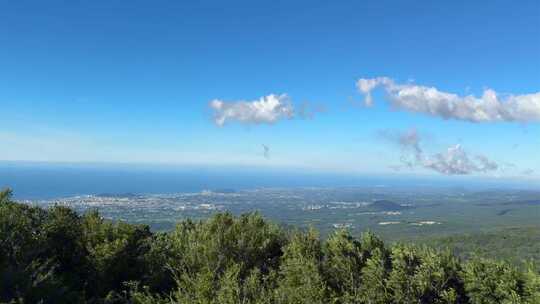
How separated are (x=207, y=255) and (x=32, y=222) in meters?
10.9

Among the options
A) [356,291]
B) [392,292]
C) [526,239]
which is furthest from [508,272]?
[526,239]

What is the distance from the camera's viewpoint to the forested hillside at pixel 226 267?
18.9m

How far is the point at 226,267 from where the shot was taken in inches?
932

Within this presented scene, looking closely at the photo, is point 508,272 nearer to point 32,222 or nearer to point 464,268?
point 464,268

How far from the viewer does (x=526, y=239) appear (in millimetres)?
114000

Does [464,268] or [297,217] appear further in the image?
[297,217]

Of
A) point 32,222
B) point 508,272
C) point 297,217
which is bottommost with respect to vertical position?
point 297,217

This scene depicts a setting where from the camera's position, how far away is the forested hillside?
62.0 feet

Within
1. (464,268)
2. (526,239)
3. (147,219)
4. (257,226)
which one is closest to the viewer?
(464,268)

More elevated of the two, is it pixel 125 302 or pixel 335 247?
pixel 335 247

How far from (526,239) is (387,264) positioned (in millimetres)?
110483

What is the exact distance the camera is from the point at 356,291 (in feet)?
73.2

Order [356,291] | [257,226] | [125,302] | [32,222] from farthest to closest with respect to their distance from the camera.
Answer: [257,226], [32,222], [356,291], [125,302]

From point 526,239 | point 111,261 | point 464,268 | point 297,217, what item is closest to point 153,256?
point 111,261
